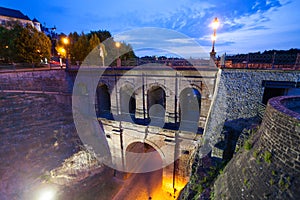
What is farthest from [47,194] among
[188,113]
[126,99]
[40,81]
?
[188,113]

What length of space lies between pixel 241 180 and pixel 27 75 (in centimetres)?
2049

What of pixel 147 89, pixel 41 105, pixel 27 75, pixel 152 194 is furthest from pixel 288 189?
pixel 27 75

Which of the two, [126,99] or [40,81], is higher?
[40,81]

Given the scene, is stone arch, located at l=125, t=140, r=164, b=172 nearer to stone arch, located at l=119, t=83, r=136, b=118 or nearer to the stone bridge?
the stone bridge

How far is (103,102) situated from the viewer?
1692 cm

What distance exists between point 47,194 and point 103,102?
926 cm

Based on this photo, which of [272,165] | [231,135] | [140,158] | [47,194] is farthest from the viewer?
[140,158]

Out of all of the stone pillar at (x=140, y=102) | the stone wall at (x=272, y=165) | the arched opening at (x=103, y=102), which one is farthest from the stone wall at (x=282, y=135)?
the arched opening at (x=103, y=102)

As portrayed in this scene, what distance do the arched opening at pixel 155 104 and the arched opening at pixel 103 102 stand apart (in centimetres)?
469

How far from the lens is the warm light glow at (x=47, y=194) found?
11470 mm

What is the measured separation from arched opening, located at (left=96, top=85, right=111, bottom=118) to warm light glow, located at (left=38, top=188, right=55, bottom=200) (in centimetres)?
740

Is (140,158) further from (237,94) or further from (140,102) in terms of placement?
(237,94)

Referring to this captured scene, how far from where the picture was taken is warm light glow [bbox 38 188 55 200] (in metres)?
11.5

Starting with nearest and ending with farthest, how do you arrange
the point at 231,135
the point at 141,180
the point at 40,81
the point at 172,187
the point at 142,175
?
the point at 231,135 < the point at 172,187 < the point at 141,180 < the point at 142,175 < the point at 40,81
